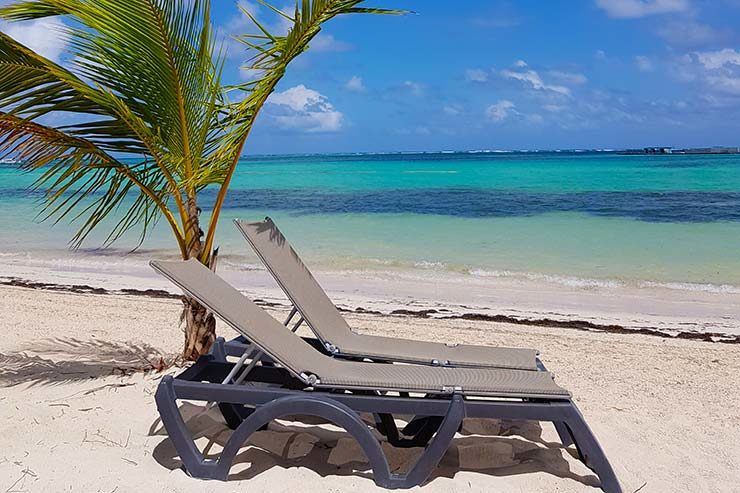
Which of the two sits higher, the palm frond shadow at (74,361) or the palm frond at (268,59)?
the palm frond at (268,59)

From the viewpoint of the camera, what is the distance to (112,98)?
383 centimetres

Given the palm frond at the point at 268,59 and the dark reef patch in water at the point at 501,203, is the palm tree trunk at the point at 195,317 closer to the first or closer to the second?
the palm frond at the point at 268,59

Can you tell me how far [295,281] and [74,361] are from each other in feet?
6.65

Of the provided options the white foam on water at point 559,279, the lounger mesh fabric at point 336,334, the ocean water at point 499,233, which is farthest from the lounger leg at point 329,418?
the ocean water at point 499,233

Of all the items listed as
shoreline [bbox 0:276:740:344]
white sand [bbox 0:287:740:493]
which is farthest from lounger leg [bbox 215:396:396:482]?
shoreline [bbox 0:276:740:344]

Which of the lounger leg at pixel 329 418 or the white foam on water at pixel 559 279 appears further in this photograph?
the white foam on water at pixel 559 279

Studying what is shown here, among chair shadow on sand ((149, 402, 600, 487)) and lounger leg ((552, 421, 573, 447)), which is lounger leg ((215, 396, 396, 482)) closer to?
chair shadow on sand ((149, 402, 600, 487))

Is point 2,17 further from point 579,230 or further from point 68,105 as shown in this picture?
A: point 579,230

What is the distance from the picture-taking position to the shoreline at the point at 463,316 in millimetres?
6430

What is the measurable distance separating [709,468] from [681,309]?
15.4ft

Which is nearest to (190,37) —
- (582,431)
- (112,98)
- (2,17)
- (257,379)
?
(112,98)

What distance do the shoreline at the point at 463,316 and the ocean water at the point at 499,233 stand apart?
2486 mm

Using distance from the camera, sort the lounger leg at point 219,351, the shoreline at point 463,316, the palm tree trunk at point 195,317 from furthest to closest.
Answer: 1. the shoreline at point 463,316
2. the palm tree trunk at point 195,317
3. the lounger leg at point 219,351

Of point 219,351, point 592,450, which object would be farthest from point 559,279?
point 592,450
